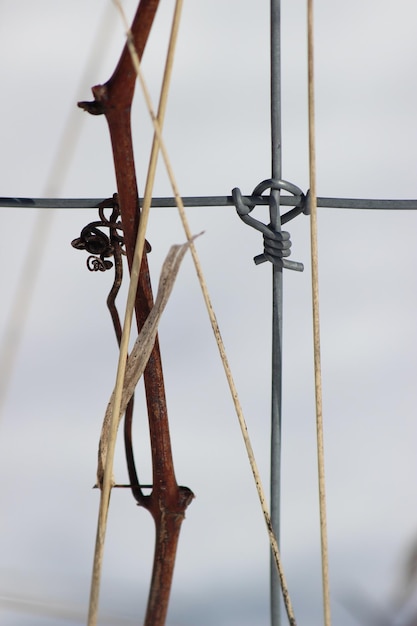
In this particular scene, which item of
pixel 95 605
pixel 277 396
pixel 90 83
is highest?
pixel 90 83

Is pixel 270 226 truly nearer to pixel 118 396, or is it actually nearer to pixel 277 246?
pixel 277 246

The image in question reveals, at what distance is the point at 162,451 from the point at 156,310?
6 cm

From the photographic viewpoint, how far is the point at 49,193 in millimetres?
376

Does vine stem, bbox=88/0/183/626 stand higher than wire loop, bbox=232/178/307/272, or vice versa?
wire loop, bbox=232/178/307/272

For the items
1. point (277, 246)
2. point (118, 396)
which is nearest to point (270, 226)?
point (277, 246)

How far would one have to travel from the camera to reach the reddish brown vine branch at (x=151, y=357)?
0.29 m

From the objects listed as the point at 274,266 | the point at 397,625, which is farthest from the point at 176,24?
the point at 397,625

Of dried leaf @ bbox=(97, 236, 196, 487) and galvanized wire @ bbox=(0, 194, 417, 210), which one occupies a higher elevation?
galvanized wire @ bbox=(0, 194, 417, 210)

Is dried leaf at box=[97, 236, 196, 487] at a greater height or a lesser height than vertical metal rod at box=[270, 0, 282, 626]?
lesser

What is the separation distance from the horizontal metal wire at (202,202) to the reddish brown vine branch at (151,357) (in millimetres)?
41

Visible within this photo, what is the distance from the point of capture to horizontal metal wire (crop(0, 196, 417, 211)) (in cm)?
35

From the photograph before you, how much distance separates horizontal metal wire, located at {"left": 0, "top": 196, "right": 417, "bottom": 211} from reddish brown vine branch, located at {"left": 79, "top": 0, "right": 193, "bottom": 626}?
4 centimetres

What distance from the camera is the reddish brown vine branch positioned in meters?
0.29

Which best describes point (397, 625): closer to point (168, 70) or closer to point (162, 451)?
point (162, 451)
